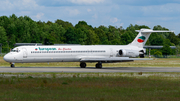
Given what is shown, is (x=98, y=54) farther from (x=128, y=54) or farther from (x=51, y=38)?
(x=51, y=38)

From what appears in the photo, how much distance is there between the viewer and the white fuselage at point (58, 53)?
39281 millimetres

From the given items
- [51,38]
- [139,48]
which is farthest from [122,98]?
[51,38]

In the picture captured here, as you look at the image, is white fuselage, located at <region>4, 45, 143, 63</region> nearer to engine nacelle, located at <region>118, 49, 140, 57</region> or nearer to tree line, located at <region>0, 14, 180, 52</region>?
engine nacelle, located at <region>118, 49, 140, 57</region>

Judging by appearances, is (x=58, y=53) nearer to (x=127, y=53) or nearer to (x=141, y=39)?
(x=127, y=53)

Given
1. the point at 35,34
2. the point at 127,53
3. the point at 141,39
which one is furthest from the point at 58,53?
the point at 35,34

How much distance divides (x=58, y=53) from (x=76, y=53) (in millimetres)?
2756

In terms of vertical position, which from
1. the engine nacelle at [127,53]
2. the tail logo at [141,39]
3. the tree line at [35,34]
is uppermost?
the tree line at [35,34]

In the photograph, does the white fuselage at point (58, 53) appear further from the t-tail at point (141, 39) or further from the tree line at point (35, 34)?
the tree line at point (35, 34)

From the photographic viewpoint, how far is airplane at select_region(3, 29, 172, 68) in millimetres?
39375

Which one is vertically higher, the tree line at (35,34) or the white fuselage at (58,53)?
the tree line at (35,34)

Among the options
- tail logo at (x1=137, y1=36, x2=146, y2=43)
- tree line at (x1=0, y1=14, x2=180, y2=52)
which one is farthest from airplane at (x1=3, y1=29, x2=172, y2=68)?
tree line at (x1=0, y1=14, x2=180, y2=52)

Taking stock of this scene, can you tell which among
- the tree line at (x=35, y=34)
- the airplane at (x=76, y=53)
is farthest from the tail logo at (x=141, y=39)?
the tree line at (x=35, y=34)

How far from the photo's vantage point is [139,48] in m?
47.6

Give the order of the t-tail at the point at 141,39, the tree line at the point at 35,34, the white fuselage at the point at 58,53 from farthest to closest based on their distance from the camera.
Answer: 1. the tree line at the point at 35,34
2. the t-tail at the point at 141,39
3. the white fuselage at the point at 58,53
